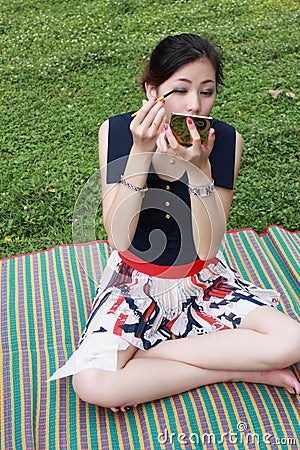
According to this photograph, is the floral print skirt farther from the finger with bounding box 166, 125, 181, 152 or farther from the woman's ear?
the woman's ear

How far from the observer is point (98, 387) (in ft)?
6.92

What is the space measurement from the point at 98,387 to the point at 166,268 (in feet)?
1.78

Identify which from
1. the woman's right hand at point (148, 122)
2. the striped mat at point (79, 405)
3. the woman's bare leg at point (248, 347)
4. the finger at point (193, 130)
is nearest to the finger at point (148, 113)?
the woman's right hand at point (148, 122)

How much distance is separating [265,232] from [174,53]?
1.36 metres

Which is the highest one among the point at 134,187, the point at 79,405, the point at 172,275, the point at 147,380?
the point at 134,187

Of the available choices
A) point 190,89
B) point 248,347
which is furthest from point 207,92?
point 248,347

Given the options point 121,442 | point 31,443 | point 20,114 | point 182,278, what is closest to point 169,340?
point 182,278

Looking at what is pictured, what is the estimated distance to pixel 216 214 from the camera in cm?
224

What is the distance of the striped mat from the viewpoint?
6.85 feet

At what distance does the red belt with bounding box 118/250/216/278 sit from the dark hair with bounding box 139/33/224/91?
71 cm

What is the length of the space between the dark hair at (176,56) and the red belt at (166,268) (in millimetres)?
710

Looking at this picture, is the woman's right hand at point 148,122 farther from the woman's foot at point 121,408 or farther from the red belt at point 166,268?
the woman's foot at point 121,408

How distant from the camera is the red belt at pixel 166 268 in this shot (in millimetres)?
2346

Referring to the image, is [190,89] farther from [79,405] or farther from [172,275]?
[79,405]
